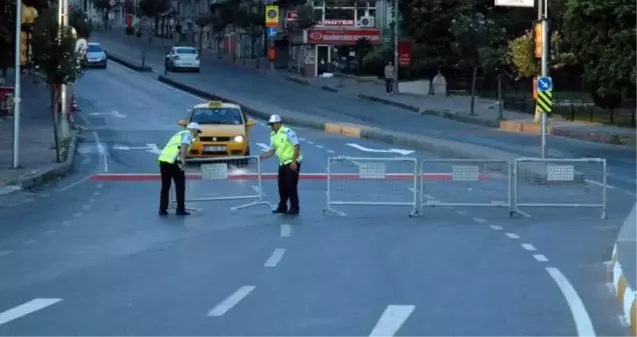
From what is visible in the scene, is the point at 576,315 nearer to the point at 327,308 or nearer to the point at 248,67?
the point at 327,308

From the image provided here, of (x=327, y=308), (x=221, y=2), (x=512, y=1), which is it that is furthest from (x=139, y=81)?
(x=327, y=308)

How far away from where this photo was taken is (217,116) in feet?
119

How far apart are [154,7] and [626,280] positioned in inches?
4631

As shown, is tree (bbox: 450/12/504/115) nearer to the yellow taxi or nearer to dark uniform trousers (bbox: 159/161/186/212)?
the yellow taxi

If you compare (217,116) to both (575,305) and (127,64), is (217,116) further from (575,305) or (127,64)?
(127,64)

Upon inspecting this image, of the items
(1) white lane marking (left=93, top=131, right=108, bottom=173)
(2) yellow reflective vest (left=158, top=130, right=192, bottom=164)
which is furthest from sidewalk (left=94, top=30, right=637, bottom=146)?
(2) yellow reflective vest (left=158, top=130, right=192, bottom=164)

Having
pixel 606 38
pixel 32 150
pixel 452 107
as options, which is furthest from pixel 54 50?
pixel 452 107

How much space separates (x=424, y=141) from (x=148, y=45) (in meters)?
74.4

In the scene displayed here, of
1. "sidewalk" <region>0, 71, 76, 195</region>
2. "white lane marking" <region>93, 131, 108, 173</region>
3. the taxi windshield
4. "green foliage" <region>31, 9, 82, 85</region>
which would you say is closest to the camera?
"sidewalk" <region>0, 71, 76, 195</region>

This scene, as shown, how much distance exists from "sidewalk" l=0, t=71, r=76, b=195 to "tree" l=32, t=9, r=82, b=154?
169 centimetres

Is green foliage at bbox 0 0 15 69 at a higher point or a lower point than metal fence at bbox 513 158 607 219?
higher

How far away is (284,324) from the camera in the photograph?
11039 mm

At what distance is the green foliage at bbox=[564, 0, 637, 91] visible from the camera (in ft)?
131

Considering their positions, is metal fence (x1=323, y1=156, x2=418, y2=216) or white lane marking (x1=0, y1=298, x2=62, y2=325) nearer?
white lane marking (x1=0, y1=298, x2=62, y2=325)
